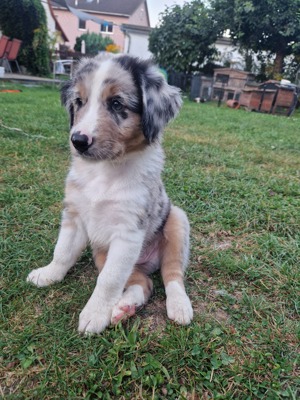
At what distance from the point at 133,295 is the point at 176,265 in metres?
0.43

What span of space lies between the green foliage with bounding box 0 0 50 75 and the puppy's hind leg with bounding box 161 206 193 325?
69.6 ft

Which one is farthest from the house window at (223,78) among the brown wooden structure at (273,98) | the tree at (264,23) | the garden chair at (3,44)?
the garden chair at (3,44)

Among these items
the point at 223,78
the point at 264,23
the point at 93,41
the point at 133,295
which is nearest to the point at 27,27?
the point at 223,78

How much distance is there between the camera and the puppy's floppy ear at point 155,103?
90.7 inches

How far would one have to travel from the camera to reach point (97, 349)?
1.92 metres

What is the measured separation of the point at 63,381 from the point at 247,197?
10.3 ft

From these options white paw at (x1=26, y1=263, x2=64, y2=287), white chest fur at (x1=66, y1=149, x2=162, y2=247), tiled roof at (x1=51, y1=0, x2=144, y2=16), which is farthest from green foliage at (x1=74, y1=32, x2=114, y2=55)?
white paw at (x1=26, y1=263, x2=64, y2=287)

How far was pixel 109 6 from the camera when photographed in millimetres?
50938

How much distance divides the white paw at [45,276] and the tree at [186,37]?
70.3ft

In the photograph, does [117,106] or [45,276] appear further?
[45,276]

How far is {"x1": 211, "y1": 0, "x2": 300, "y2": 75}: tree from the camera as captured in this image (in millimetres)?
18484

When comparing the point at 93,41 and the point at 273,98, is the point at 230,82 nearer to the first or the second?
the point at 273,98

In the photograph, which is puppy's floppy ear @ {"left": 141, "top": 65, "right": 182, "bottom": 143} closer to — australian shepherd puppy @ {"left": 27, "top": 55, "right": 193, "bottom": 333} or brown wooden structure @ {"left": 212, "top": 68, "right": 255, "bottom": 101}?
australian shepherd puppy @ {"left": 27, "top": 55, "right": 193, "bottom": 333}

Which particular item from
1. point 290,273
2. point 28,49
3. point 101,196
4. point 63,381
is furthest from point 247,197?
point 28,49
